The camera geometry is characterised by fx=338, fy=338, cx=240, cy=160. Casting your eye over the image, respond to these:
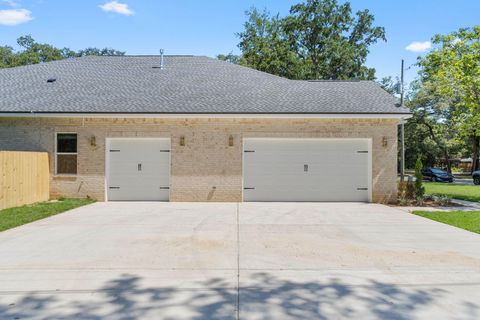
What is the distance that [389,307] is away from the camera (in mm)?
3848

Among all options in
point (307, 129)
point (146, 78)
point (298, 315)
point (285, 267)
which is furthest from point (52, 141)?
point (298, 315)

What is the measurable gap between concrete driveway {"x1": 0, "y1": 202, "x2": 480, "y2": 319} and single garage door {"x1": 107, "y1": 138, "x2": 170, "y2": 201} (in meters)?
3.91

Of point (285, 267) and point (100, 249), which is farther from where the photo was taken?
point (100, 249)

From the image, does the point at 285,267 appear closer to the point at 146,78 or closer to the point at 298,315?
the point at 298,315

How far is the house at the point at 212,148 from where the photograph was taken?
12664mm

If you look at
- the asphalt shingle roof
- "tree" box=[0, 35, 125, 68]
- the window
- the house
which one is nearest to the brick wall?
the house

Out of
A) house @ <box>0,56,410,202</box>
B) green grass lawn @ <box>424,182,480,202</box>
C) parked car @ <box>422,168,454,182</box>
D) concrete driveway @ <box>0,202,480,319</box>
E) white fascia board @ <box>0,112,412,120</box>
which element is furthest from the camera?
parked car @ <box>422,168,454,182</box>

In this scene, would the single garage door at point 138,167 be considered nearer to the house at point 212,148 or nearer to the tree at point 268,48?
the house at point 212,148

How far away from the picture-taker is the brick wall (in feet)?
41.7

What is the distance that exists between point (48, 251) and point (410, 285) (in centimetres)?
587

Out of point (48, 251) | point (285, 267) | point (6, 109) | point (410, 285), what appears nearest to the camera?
point (410, 285)

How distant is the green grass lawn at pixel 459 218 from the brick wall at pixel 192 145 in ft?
8.03

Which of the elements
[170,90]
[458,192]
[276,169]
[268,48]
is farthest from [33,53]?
[458,192]

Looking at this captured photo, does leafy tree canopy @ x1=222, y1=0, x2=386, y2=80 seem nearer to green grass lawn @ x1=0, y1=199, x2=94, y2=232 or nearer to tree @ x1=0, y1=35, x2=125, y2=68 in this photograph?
green grass lawn @ x1=0, y1=199, x2=94, y2=232
